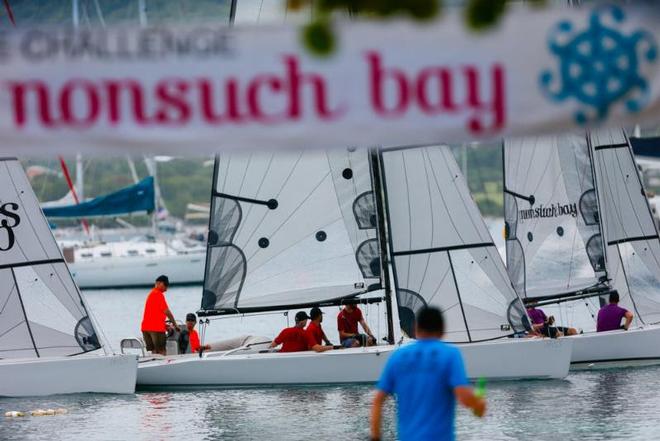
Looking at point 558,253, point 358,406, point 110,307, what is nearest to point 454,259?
point 358,406

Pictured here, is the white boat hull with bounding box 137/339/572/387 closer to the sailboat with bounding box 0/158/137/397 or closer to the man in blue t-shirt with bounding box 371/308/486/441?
the sailboat with bounding box 0/158/137/397

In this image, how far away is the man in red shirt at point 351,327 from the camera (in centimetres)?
2075

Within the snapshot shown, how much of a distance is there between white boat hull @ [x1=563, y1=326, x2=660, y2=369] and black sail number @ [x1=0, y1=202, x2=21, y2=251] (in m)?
8.19

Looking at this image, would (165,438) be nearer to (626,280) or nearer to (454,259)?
(454,259)

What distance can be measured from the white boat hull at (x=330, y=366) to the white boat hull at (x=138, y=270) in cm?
4283

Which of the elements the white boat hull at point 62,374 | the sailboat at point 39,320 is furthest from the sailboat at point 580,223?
the sailboat at point 39,320

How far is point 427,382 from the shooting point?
8055 mm

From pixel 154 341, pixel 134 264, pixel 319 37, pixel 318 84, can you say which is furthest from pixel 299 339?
pixel 134 264

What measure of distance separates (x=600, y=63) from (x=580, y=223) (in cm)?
1946

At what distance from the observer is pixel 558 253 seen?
991 inches

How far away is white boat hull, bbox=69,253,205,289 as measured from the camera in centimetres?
6366

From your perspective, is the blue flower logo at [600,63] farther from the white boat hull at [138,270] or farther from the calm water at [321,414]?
the white boat hull at [138,270]

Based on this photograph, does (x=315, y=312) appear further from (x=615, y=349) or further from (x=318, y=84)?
(x=318, y=84)

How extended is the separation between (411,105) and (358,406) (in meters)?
13.0
